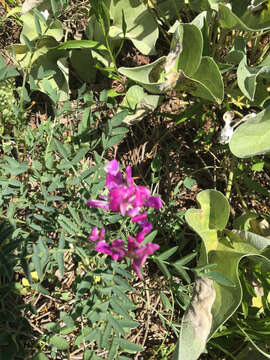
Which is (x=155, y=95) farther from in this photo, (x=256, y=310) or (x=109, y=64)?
(x=256, y=310)

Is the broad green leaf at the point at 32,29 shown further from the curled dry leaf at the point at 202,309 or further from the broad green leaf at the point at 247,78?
the curled dry leaf at the point at 202,309

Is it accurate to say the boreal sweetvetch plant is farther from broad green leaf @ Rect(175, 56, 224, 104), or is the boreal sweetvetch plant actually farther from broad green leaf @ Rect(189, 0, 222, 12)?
broad green leaf @ Rect(189, 0, 222, 12)

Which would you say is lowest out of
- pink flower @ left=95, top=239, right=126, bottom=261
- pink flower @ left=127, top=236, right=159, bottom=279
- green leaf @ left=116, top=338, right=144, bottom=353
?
green leaf @ left=116, top=338, right=144, bottom=353

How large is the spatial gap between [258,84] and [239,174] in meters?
0.34

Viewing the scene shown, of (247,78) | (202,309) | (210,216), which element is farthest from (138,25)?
(202,309)

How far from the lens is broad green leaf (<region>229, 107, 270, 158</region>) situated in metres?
1.29

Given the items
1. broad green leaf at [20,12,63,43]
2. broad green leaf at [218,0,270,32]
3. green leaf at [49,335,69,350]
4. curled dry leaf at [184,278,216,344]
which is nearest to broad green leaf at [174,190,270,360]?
curled dry leaf at [184,278,216,344]

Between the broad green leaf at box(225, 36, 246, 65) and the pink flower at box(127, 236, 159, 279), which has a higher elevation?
the broad green leaf at box(225, 36, 246, 65)

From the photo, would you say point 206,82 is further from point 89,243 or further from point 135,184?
point 89,243

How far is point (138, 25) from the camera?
158cm

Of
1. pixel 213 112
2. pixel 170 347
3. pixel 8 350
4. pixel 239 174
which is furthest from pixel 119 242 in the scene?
pixel 213 112

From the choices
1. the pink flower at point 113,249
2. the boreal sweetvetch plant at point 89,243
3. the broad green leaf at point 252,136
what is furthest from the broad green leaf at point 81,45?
the pink flower at point 113,249

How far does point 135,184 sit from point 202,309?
480mm

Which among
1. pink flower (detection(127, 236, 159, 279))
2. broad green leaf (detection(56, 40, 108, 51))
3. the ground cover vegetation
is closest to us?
pink flower (detection(127, 236, 159, 279))
